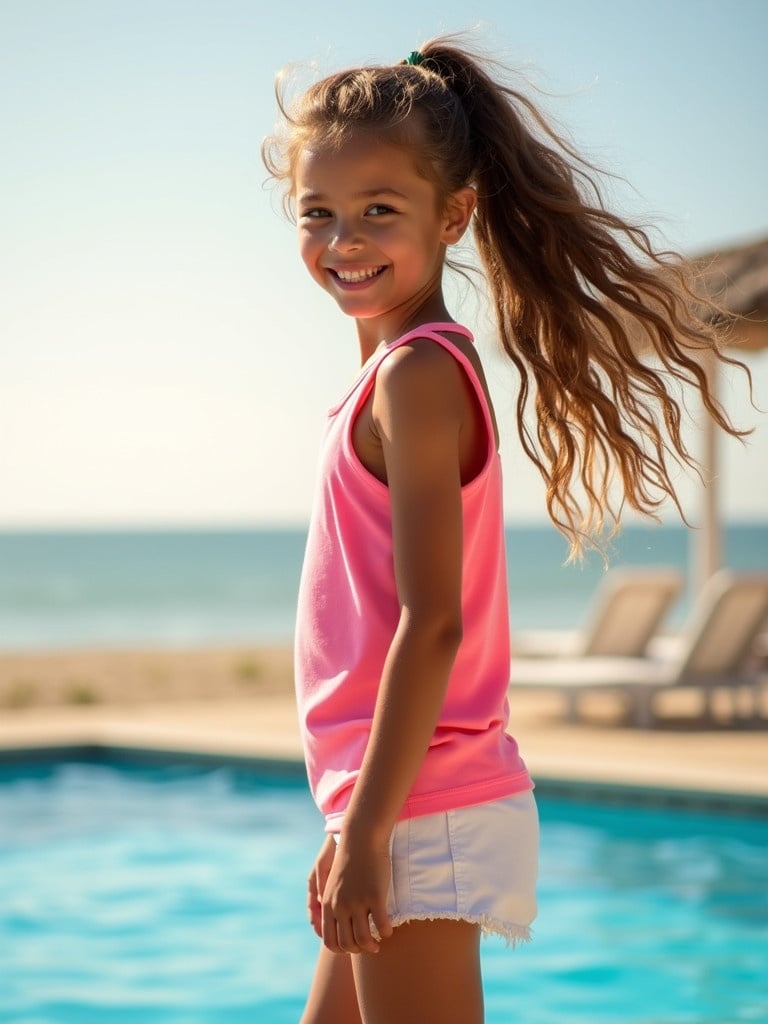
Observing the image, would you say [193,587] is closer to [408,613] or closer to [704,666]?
[704,666]

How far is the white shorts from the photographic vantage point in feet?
5.49

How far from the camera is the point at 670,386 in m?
2.05

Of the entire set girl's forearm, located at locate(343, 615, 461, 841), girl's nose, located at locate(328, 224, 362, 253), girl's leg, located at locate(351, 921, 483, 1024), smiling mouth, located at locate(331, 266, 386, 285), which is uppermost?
girl's nose, located at locate(328, 224, 362, 253)

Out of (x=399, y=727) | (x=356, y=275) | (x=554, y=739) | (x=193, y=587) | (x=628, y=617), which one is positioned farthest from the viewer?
(x=193, y=587)

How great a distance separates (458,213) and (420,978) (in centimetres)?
88

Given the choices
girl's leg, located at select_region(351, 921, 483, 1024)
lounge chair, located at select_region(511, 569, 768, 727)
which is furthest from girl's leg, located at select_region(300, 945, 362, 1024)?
lounge chair, located at select_region(511, 569, 768, 727)

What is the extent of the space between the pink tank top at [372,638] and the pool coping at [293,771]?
17.1ft

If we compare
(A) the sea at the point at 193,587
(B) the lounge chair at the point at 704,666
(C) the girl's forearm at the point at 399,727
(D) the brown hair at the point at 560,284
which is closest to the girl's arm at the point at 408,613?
(C) the girl's forearm at the point at 399,727

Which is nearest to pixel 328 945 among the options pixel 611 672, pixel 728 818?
pixel 728 818

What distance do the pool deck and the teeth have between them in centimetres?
530

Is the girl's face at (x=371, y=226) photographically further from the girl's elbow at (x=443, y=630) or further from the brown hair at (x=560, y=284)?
the girl's elbow at (x=443, y=630)

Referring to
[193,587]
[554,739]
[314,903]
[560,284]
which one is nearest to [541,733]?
[554,739]

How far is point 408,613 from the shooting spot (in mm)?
1657

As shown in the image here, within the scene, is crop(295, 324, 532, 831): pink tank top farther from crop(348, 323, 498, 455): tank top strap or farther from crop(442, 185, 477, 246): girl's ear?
crop(442, 185, 477, 246): girl's ear
